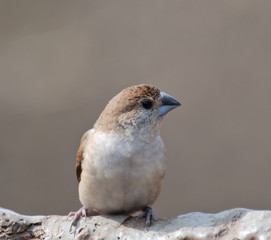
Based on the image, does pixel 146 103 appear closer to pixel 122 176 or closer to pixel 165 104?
pixel 165 104

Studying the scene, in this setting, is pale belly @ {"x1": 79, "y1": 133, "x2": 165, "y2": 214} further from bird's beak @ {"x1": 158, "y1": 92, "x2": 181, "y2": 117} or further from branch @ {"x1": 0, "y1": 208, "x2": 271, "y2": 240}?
bird's beak @ {"x1": 158, "y1": 92, "x2": 181, "y2": 117}

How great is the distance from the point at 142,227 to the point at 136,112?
715 millimetres

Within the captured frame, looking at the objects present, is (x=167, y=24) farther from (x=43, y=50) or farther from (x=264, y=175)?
(x=264, y=175)

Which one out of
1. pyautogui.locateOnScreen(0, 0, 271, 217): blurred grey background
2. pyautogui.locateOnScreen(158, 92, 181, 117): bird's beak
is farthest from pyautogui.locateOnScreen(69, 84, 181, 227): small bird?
pyautogui.locateOnScreen(0, 0, 271, 217): blurred grey background

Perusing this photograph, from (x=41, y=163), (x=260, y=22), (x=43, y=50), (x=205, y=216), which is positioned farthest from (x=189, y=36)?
(x=205, y=216)

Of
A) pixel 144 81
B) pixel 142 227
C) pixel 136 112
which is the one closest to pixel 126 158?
pixel 136 112

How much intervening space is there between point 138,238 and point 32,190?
3.72 m

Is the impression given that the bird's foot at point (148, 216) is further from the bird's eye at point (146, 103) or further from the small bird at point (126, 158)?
the bird's eye at point (146, 103)

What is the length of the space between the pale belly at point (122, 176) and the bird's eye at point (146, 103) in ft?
0.77

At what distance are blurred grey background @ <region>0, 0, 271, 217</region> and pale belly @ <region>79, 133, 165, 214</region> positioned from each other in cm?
295

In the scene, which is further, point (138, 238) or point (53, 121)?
point (53, 121)

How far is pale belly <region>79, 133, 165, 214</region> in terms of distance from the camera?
3601 millimetres

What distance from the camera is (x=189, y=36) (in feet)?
22.4

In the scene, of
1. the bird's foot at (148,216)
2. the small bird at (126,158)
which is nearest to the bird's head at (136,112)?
the small bird at (126,158)
